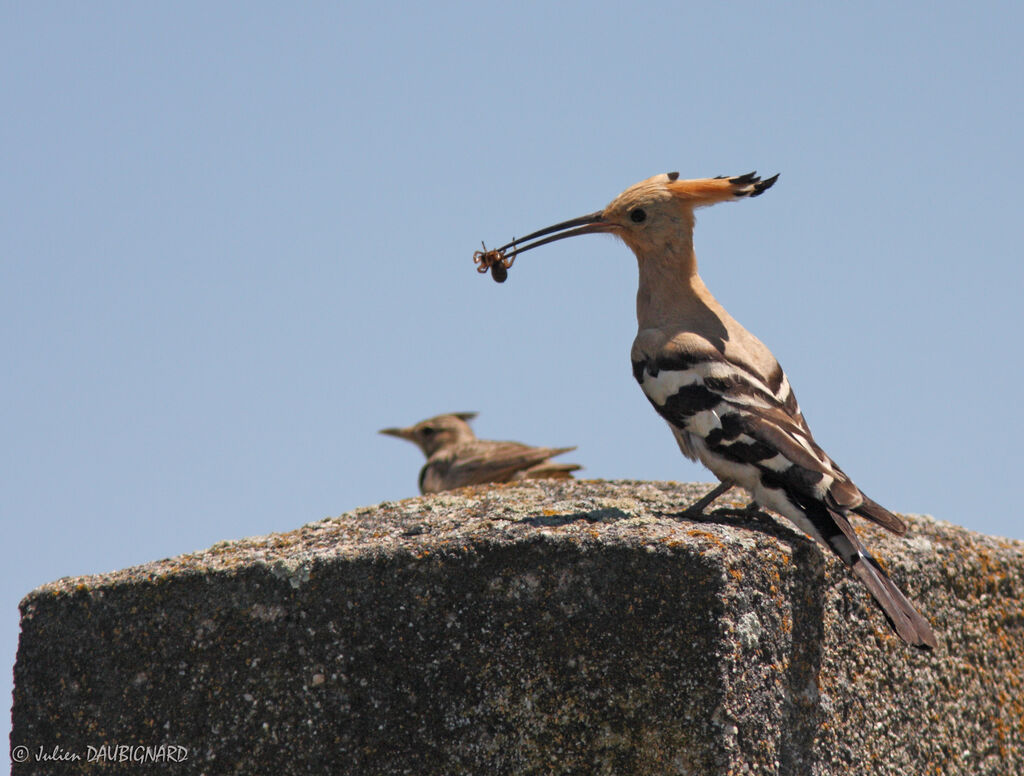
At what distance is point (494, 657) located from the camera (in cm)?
402

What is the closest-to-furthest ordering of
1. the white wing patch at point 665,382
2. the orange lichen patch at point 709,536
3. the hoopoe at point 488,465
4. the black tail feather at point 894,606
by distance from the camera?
the orange lichen patch at point 709,536, the black tail feather at point 894,606, the white wing patch at point 665,382, the hoopoe at point 488,465

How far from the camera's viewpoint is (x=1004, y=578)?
5.53m

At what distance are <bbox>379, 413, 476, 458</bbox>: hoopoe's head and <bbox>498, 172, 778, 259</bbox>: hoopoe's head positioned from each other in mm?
8697

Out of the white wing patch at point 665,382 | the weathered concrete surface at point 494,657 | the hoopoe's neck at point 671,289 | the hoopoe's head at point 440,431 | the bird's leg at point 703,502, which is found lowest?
the weathered concrete surface at point 494,657

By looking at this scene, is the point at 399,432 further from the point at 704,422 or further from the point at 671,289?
the point at 704,422

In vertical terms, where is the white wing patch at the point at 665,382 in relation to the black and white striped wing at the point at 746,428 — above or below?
above

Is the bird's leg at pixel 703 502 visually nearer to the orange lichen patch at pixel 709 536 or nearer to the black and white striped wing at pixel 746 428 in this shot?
the black and white striped wing at pixel 746 428

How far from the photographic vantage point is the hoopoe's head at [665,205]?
588 cm

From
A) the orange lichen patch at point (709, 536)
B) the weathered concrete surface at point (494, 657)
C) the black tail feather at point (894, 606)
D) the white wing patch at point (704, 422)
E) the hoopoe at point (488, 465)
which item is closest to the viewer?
the weathered concrete surface at point (494, 657)

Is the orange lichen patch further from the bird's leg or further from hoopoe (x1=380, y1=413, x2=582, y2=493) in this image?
hoopoe (x1=380, y1=413, x2=582, y2=493)

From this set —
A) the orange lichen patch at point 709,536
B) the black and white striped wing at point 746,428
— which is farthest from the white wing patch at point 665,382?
the orange lichen patch at point 709,536

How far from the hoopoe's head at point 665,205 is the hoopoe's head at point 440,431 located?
8697 mm

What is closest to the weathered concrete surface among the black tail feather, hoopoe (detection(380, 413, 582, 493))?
the black tail feather

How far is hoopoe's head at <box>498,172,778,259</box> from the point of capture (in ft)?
19.3
